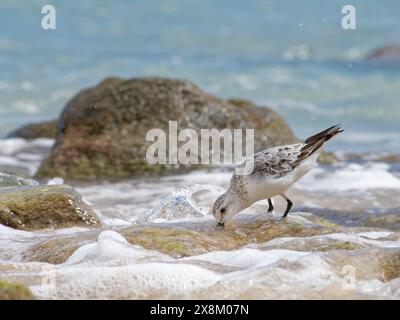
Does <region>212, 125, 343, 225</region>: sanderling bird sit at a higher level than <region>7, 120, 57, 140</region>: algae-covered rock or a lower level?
higher

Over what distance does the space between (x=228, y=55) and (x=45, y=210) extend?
1836 cm

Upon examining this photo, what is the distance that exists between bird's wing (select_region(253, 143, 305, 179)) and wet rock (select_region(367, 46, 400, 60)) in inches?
706

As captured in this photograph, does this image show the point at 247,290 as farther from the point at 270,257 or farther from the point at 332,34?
the point at 332,34

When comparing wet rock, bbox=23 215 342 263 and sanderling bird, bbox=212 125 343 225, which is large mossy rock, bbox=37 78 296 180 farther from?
wet rock, bbox=23 215 342 263

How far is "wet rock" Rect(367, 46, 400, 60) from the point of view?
81.0 ft

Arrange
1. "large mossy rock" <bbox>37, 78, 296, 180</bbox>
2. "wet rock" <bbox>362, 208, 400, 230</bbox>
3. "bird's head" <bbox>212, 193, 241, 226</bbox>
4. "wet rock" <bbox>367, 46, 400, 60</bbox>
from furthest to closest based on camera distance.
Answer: "wet rock" <bbox>367, 46, 400, 60</bbox> < "large mossy rock" <bbox>37, 78, 296, 180</bbox> < "wet rock" <bbox>362, 208, 400, 230</bbox> < "bird's head" <bbox>212, 193, 241, 226</bbox>

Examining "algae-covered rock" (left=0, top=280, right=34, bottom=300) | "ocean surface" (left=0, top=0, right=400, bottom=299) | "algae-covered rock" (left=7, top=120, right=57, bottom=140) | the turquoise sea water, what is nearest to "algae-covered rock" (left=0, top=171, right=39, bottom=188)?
"ocean surface" (left=0, top=0, right=400, bottom=299)

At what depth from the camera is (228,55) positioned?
25.5 metres

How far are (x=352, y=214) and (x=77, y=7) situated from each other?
21.4 meters

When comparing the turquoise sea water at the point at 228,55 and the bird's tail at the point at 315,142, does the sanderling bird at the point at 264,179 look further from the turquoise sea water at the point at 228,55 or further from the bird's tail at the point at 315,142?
the turquoise sea water at the point at 228,55

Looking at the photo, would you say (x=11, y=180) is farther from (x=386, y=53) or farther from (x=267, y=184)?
(x=386, y=53)

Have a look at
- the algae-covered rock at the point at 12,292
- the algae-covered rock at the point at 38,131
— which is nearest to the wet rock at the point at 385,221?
the algae-covered rock at the point at 12,292

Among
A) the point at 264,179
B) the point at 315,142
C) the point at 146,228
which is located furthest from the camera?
the point at 315,142

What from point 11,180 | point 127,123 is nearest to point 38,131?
point 127,123
